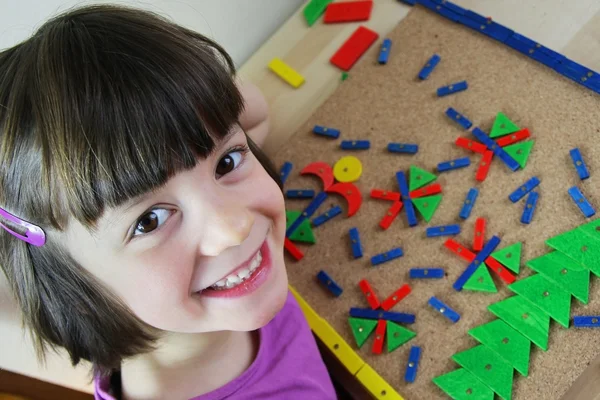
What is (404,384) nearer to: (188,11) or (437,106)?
(437,106)

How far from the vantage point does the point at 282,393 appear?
73 centimetres

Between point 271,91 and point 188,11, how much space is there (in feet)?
0.68

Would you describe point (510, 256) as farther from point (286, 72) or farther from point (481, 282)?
point (286, 72)

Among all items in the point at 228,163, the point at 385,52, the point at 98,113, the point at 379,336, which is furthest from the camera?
the point at 385,52

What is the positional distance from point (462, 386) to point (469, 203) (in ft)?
0.89

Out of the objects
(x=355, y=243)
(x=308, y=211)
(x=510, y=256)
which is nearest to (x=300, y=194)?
(x=308, y=211)

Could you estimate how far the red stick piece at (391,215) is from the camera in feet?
3.06

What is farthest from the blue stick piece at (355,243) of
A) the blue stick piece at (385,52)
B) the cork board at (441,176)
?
the blue stick piece at (385,52)

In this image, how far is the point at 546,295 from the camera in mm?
797

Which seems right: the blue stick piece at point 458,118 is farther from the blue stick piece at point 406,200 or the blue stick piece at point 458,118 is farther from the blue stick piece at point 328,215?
the blue stick piece at point 328,215

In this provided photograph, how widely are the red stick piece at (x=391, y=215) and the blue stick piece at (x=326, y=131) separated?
0.18 metres

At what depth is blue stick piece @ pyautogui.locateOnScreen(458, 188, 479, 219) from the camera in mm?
896

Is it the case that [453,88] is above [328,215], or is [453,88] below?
above

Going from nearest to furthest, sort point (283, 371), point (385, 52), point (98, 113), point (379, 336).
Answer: point (98, 113), point (283, 371), point (379, 336), point (385, 52)
